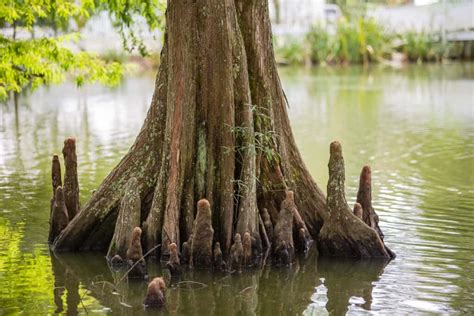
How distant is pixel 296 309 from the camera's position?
918 cm

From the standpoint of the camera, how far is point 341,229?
10742 millimetres

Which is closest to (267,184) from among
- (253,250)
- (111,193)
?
(253,250)

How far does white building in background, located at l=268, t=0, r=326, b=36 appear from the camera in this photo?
59.1 metres

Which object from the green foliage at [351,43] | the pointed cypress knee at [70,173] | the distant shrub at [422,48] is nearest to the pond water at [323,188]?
the pointed cypress knee at [70,173]

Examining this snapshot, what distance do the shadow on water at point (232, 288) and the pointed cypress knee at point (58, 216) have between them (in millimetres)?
604

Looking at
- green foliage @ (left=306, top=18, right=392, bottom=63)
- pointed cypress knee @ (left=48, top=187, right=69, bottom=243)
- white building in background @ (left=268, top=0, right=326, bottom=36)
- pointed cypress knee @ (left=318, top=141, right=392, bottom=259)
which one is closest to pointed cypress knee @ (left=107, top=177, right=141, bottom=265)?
pointed cypress knee @ (left=48, top=187, right=69, bottom=243)

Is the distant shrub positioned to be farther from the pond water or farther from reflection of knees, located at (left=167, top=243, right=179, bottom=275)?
reflection of knees, located at (left=167, top=243, right=179, bottom=275)

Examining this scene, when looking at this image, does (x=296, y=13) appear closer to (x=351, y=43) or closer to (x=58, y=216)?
(x=351, y=43)

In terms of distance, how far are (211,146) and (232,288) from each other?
174 centimetres

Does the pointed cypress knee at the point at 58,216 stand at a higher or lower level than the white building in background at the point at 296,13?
lower

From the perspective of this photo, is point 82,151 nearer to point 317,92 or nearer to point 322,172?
point 322,172

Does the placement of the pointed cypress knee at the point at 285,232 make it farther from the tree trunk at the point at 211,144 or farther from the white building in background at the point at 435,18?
the white building in background at the point at 435,18

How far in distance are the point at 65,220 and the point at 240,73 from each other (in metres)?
2.70

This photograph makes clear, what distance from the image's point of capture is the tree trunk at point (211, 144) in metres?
10.6
